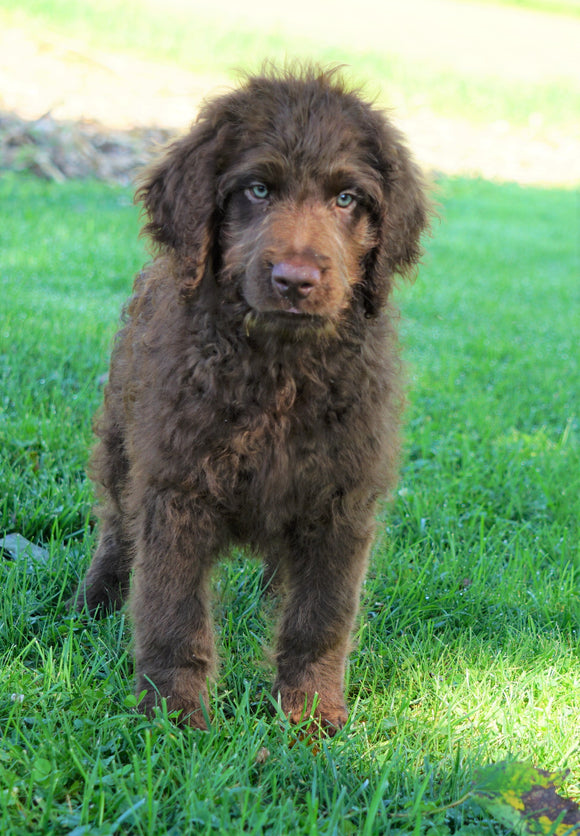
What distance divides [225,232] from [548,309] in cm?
667

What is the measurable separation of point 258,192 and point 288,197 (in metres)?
0.11

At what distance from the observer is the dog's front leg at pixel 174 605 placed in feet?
9.12

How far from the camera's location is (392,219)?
295 centimetres

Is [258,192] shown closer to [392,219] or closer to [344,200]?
[344,200]

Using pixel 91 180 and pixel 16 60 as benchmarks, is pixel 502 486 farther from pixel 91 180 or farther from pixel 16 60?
pixel 16 60

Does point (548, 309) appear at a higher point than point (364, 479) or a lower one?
lower

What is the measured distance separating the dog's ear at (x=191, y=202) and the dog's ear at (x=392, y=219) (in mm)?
546

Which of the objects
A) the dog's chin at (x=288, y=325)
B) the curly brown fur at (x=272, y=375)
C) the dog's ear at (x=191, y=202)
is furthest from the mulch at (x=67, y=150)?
the dog's chin at (x=288, y=325)

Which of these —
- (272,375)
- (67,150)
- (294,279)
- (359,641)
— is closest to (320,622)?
(359,641)

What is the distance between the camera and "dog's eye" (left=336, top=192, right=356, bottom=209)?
281 centimetres

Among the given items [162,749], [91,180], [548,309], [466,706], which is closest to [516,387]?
[548,309]

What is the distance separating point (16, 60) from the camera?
1438 centimetres

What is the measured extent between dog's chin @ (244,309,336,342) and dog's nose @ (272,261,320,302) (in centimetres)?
7

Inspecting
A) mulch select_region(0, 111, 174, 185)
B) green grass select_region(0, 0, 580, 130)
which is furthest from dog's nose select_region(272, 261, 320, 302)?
green grass select_region(0, 0, 580, 130)
